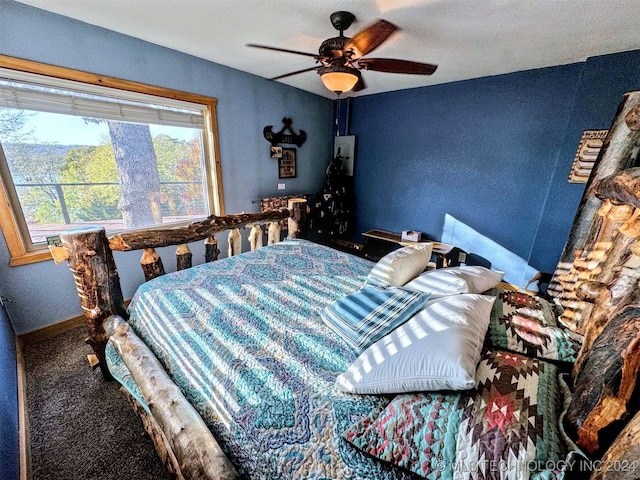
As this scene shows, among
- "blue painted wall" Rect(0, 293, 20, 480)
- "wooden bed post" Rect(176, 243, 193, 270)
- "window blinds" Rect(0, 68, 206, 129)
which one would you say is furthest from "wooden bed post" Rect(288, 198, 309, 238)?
"blue painted wall" Rect(0, 293, 20, 480)

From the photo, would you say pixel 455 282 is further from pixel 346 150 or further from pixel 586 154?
pixel 346 150

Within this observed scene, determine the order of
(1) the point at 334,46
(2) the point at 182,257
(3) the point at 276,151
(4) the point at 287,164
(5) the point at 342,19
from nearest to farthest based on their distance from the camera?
1. (1) the point at 334,46
2. (5) the point at 342,19
3. (2) the point at 182,257
4. (3) the point at 276,151
5. (4) the point at 287,164

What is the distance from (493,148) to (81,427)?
430 centimetres

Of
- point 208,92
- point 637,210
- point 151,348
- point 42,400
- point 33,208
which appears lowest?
point 42,400

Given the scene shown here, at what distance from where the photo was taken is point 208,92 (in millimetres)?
2785

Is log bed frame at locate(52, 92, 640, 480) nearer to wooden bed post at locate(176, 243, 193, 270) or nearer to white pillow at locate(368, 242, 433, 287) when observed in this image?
wooden bed post at locate(176, 243, 193, 270)

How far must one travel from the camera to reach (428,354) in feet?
2.50

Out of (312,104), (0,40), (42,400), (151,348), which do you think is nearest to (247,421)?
(151,348)

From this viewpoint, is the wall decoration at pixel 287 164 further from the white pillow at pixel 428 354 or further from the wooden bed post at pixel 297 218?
the white pillow at pixel 428 354

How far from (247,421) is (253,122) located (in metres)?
3.26

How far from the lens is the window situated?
1.91m

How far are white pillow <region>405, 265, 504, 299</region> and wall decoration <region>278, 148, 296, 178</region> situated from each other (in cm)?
283

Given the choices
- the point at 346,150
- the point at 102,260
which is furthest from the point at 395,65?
the point at 346,150

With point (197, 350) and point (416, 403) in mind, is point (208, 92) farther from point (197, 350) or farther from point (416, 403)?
point (416, 403)
